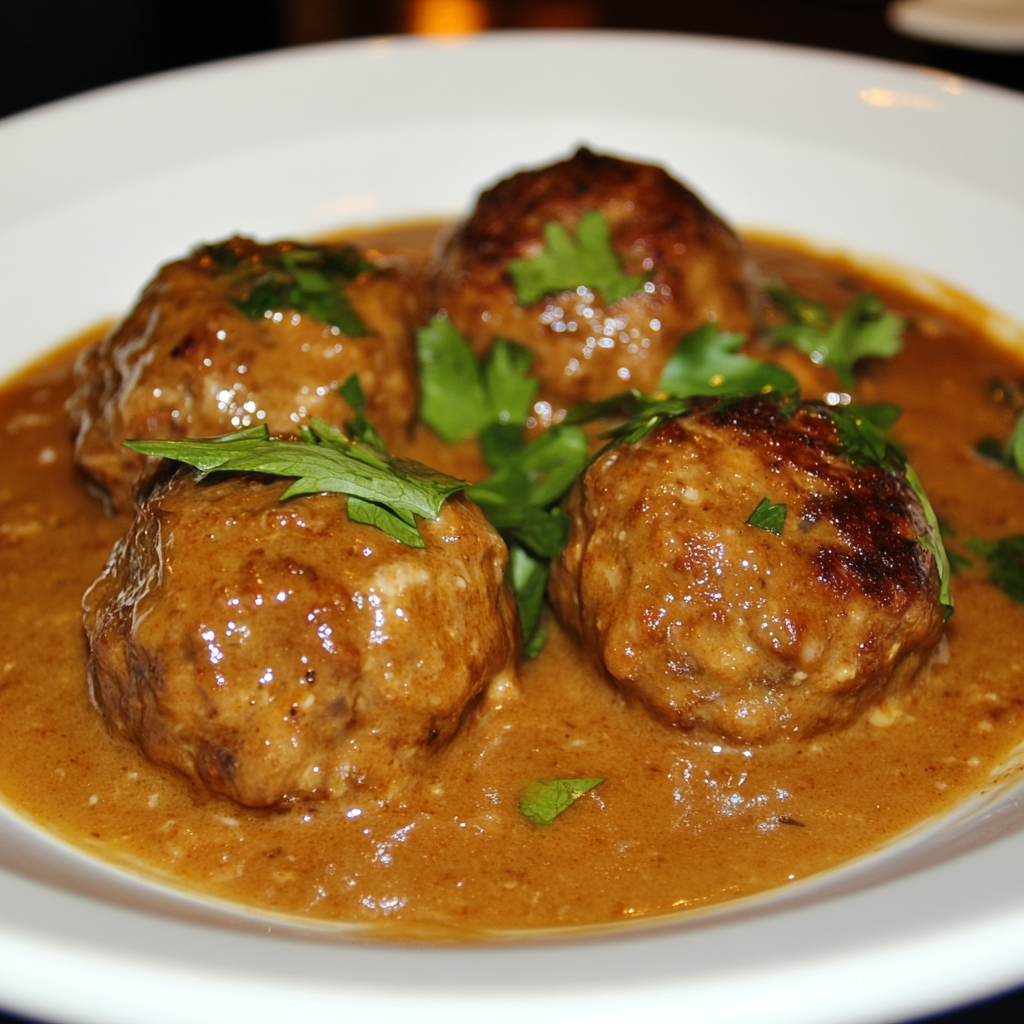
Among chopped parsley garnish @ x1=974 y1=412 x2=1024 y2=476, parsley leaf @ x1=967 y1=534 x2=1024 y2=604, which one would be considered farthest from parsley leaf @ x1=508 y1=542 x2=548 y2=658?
chopped parsley garnish @ x1=974 y1=412 x2=1024 y2=476

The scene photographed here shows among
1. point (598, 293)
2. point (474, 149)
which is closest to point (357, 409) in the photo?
point (598, 293)

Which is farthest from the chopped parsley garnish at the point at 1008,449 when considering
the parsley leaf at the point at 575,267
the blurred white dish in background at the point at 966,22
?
the blurred white dish in background at the point at 966,22

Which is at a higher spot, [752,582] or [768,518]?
[768,518]

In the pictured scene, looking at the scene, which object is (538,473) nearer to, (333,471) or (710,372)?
(710,372)

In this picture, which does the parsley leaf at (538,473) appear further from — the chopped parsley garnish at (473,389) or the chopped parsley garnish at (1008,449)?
the chopped parsley garnish at (1008,449)

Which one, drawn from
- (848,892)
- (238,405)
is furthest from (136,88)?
(848,892)
